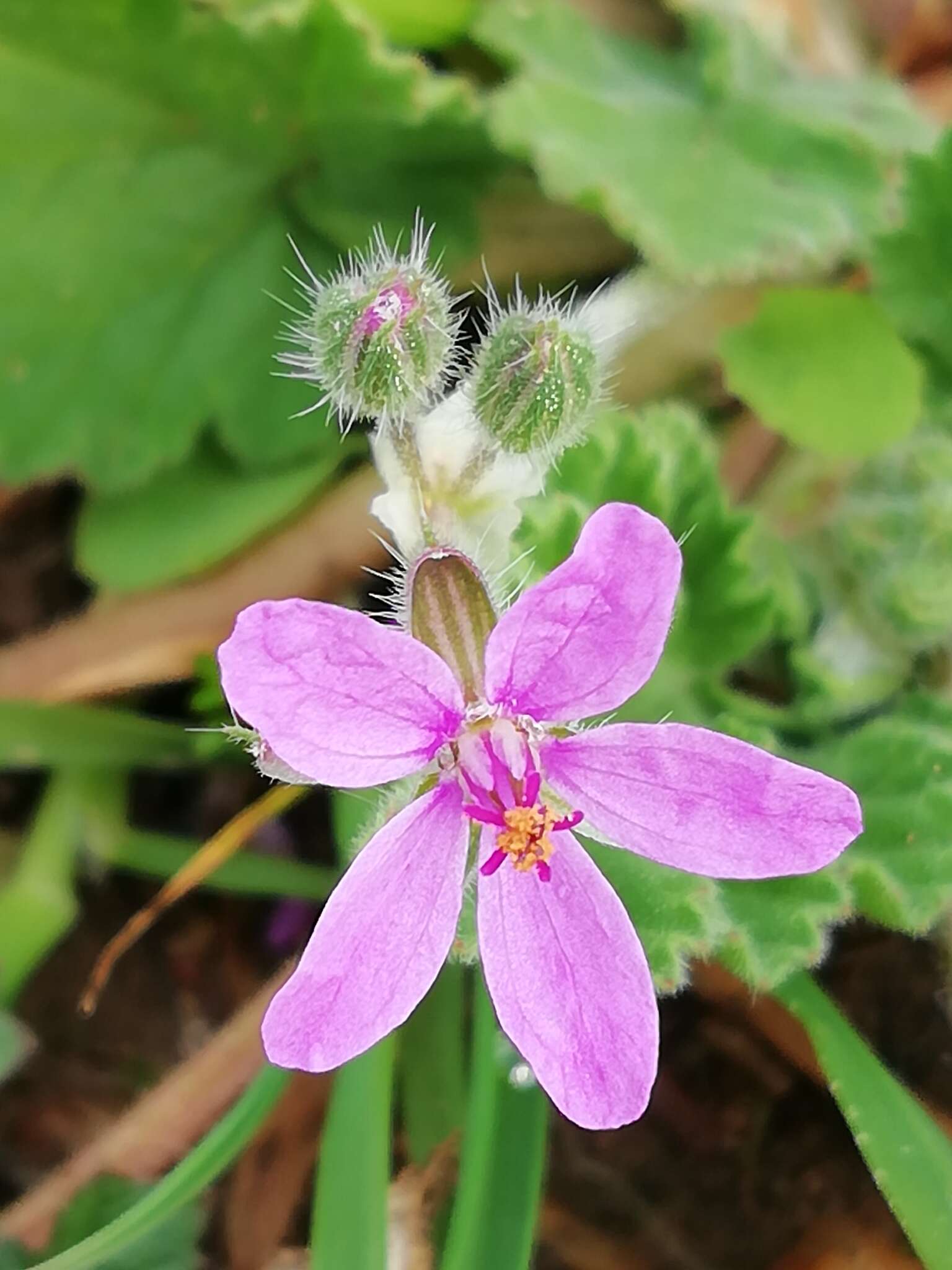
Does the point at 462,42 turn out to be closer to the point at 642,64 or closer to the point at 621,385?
the point at 642,64

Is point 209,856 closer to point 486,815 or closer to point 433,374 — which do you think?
point 486,815

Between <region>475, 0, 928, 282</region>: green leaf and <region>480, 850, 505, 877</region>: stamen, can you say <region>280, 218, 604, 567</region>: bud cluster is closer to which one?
<region>480, 850, 505, 877</region>: stamen

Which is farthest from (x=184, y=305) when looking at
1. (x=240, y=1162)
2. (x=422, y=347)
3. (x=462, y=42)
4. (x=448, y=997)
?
(x=240, y=1162)

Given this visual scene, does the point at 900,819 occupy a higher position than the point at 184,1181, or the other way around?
the point at 900,819

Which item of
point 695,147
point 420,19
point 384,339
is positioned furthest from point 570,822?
point 420,19

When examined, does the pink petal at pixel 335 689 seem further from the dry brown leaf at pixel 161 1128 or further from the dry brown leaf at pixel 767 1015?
the dry brown leaf at pixel 161 1128

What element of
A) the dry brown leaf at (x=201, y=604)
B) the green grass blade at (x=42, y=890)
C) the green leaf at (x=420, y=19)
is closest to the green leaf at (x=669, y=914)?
the dry brown leaf at (x=201, y=604)
